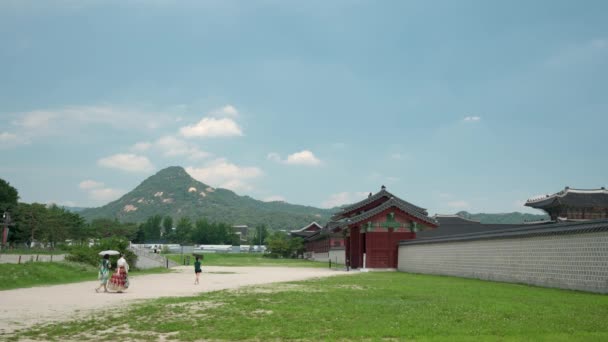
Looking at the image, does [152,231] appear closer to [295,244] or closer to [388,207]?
[295,244]

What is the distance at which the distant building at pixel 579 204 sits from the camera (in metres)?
65.5

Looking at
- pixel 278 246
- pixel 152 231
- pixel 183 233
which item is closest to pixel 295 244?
pixel 278 246

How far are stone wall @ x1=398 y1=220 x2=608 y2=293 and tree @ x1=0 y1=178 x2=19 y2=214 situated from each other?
73959 mm

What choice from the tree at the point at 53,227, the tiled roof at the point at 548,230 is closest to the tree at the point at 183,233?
the tree at the point at 53,227

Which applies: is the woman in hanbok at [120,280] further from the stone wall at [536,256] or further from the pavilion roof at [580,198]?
the pavilion roof at [580,198]

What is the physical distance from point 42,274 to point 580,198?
6189 centimetres

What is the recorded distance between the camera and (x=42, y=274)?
32.1m

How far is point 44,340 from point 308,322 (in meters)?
6.28

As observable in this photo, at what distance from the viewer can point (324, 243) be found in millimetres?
93625

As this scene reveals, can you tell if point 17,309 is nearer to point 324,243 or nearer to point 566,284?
point 566,284

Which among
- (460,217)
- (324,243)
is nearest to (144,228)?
(324,243)

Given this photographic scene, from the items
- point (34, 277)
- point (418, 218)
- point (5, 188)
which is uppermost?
point (5, 188)

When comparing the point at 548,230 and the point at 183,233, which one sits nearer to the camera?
the point at 548,230

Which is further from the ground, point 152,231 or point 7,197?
point 7,197
